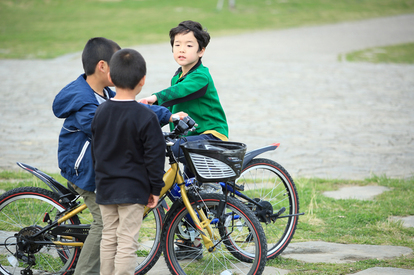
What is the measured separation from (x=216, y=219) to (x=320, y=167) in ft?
11.9

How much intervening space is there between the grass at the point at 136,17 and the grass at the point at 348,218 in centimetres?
1526

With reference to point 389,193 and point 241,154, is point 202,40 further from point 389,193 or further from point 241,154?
point 389,193

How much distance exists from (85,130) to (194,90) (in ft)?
2.81

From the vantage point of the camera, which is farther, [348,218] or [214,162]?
[348,218]

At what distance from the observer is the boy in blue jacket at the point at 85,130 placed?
2.99 m

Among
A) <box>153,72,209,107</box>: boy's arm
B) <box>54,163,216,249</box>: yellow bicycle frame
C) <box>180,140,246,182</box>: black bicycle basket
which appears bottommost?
<box>54,163,216,249</box>: yellow bicycle frame

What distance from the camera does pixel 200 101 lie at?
3.48 m

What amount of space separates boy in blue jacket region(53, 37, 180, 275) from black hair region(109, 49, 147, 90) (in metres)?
0.33

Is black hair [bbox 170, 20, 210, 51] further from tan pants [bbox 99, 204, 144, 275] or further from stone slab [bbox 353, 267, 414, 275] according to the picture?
stone slab [bbox 353, 267, 414, 275]

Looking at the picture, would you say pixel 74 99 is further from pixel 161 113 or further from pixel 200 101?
pixel 200 101

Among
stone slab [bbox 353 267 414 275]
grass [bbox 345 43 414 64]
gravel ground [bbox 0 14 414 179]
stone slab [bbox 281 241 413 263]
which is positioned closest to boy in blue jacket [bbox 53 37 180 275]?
stone slab [bbox 281 241 413 263]

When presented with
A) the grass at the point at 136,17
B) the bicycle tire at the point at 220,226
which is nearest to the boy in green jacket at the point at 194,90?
the bicycle tire at the point at 220,226

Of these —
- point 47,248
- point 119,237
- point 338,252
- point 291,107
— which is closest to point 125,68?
point 119,237

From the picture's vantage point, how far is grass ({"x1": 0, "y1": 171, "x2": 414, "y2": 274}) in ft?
11.9
